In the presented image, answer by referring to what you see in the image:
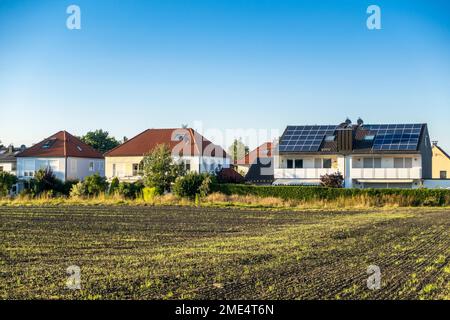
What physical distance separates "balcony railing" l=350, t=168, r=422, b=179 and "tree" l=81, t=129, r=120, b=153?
47457 millimetres

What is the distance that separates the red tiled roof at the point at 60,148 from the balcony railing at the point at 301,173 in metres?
24.9

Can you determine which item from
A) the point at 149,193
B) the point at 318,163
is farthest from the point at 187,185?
the point at 318,163

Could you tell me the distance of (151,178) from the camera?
155 ft

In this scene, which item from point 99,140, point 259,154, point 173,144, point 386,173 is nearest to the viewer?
point 386,173

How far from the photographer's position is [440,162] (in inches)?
3009

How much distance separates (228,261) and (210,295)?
4.22 metres

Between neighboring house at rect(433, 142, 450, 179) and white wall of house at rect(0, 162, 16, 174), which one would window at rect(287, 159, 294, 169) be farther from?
white wall of house at rect(0, 162, 16, 174)

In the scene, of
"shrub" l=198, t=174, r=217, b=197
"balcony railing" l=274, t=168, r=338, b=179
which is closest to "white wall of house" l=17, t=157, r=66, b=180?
"balcony railing" l=274, t=168, r=338, b=179

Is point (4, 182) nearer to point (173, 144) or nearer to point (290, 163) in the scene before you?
point (173, 144)

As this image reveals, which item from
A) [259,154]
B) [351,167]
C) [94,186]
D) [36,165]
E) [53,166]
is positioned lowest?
[94,186]

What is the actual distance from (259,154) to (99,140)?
30.6m

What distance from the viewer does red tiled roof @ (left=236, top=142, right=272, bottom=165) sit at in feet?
231
